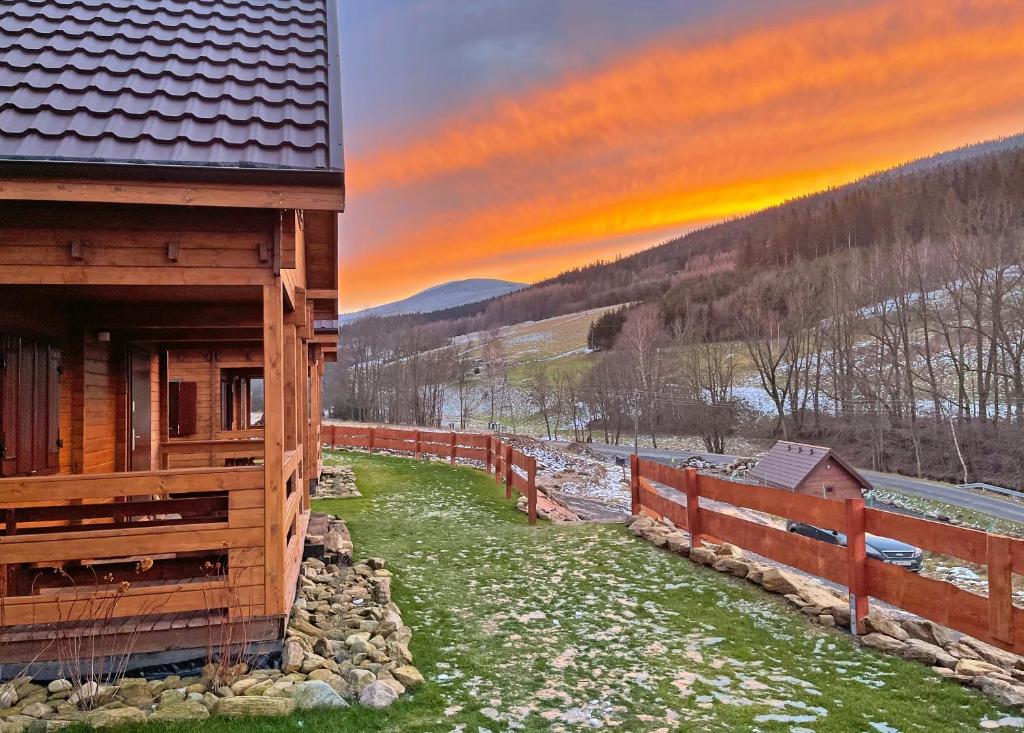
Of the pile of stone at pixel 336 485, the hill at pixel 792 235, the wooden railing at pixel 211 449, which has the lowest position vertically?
the pile of stone at pixel 336 485

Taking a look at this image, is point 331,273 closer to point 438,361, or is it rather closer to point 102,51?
point 102,51

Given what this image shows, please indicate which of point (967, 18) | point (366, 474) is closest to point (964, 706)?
point (366, 474)

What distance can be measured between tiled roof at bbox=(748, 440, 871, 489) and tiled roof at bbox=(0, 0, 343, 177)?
857 inches

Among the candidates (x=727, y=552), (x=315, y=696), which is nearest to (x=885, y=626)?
(x=727, y=552)

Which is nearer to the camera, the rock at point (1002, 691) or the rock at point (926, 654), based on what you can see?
the rock at point (1002, 691)

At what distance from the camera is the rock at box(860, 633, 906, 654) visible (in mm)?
4840

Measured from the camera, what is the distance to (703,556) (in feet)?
24.6

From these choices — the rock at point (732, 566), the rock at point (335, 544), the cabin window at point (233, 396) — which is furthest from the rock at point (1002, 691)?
the cabin window at point (233, 396)

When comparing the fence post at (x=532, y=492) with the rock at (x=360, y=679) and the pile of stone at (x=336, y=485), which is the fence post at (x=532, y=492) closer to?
the pile of stone at (x=336, y=485)

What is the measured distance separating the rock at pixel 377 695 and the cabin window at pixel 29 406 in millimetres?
3785

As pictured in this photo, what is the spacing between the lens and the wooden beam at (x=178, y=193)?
4141mm

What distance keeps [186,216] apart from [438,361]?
187 feet

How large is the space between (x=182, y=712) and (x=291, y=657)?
85cm

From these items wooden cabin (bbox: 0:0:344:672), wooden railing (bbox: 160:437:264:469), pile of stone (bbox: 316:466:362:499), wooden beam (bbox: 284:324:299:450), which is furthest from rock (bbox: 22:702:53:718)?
pile of stone (bbox: 316:466:362:499)
